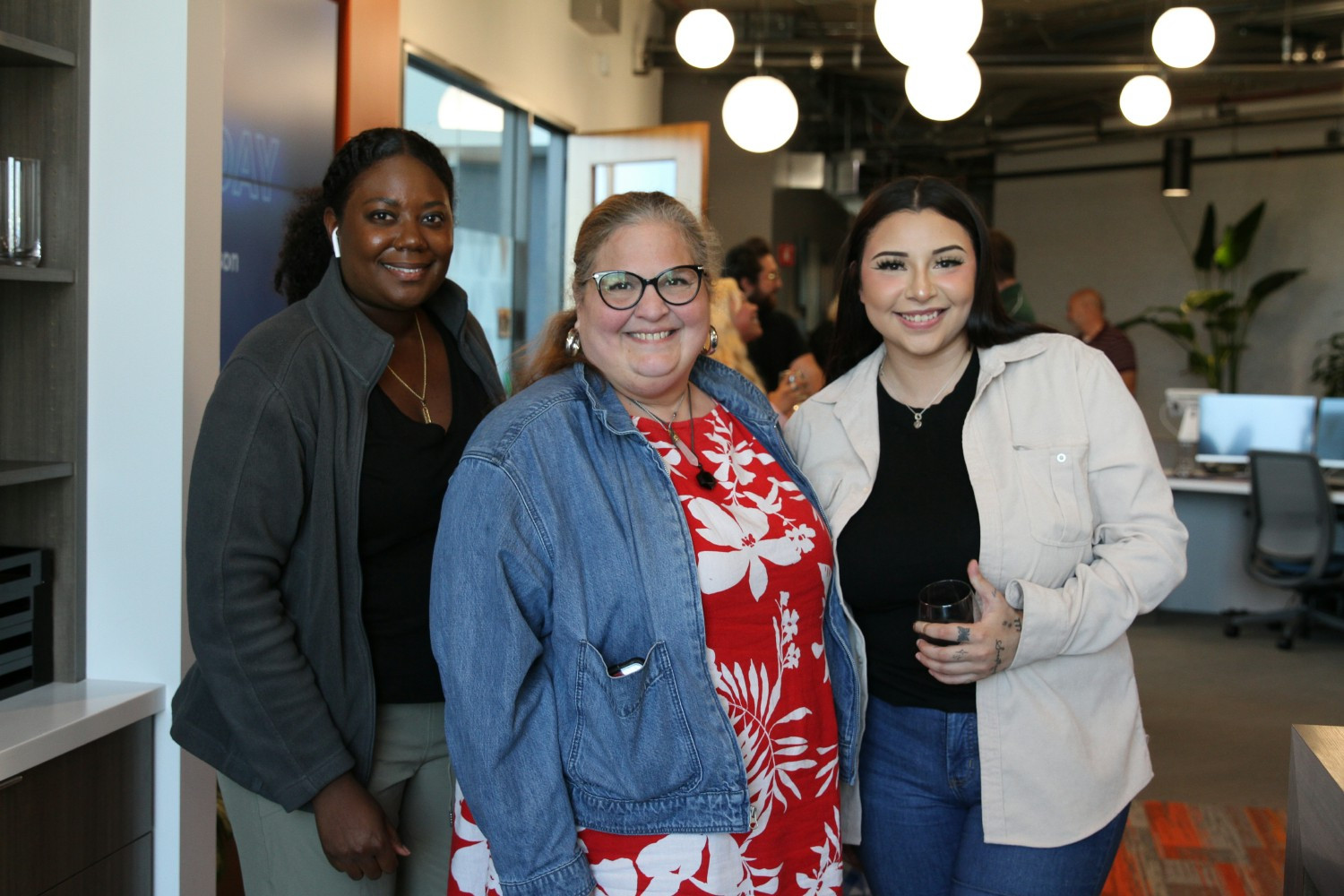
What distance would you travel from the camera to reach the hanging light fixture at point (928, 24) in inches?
163

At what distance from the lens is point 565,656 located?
1.49 meters

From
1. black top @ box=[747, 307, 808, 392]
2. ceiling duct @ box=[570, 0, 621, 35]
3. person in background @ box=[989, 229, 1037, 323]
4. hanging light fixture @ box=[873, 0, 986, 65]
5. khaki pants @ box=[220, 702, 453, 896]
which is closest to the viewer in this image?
khaki pants @ box=[220, 702, 453, 896]

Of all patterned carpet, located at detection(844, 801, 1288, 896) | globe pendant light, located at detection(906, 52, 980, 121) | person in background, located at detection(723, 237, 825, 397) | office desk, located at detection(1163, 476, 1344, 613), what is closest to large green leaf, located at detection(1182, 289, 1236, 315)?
office desk, located at detection(1163, 476, 1344, 613)

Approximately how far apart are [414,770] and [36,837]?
Result: 0.60m

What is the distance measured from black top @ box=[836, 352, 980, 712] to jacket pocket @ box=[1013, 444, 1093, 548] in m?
0.09

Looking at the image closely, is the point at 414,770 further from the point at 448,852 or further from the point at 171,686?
the point at 171,686

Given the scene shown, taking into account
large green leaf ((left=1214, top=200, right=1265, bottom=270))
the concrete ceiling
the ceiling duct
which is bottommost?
large green leaf ((left=1214, top=200, right=1265, bottom=270))

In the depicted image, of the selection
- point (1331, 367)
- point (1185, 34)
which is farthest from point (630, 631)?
point (1331, 367)

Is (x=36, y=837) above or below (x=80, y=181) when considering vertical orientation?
below

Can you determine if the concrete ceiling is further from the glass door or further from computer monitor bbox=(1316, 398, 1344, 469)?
computer monitor bbox=(1316, 398, 1344, 469)

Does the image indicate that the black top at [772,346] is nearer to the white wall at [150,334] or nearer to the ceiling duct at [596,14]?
the ceiling duct at [596,14]

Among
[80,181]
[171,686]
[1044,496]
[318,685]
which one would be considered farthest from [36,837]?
[1044,496]

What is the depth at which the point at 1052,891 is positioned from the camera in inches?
69.5

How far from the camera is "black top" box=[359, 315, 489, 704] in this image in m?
1.74
